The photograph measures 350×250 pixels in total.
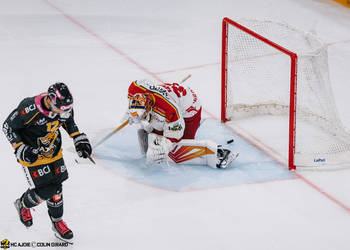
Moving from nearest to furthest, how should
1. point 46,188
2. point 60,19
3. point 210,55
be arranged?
1. point 46,188
2. point 210,55
3. point 60,19

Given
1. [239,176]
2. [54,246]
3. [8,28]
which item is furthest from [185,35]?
[54,246]

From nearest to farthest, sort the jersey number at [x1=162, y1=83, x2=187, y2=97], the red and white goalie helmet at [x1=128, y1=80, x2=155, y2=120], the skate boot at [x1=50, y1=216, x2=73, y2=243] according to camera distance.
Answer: the skate boot at [x1=50, y1=216, x2=73, y2=243], the red and white goalie helmet at [x1=128, y1=80, x2=155, y2=120], the jersey number at [x1=162, y1=83, x2=187, y2=97]

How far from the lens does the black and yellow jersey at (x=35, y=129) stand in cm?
386

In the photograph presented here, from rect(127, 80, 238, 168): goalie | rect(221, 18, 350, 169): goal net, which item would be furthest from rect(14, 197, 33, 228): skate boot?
rect(221, 18, 350, 169): goal net

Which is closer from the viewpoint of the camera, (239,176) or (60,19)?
(239,176)

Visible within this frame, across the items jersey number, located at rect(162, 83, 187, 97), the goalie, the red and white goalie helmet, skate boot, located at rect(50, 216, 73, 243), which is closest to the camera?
skate boot, located at rect(50, 216, 73, 243)

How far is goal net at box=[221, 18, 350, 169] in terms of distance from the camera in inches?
204

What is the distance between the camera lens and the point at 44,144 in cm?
400

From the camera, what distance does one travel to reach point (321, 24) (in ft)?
29.0

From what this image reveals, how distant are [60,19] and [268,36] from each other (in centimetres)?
424

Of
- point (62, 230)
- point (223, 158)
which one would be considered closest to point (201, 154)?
point (223, 158)

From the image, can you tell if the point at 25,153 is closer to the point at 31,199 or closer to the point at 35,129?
the point at 35,129

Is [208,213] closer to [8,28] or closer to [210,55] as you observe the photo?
[210,55]

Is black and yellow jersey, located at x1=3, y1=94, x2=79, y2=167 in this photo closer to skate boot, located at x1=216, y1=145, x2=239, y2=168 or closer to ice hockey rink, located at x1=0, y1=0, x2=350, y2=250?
→ ice hockey rink, located at x1=0, y1=0, x2=350, y2=250
